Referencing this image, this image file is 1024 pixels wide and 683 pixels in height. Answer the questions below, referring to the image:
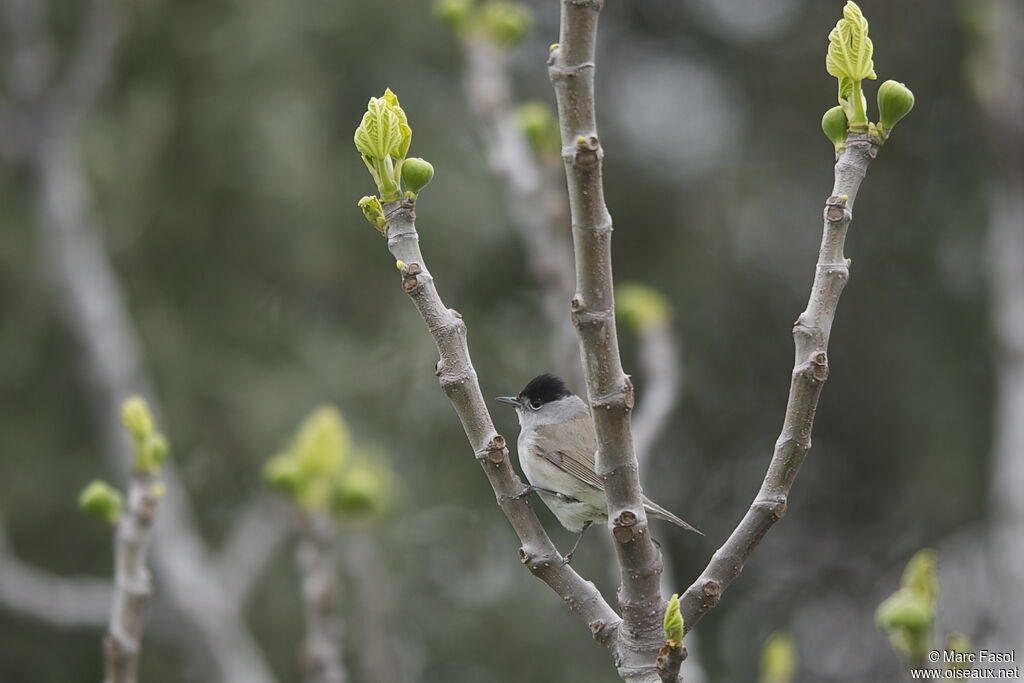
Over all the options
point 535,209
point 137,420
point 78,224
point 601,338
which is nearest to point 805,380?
point 601,338

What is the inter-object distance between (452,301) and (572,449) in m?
4.29

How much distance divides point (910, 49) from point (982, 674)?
814 centimetres

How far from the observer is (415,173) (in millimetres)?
1676

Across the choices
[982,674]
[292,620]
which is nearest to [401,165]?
[982,674]

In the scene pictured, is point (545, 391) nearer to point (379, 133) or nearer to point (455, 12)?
point (455, 12)

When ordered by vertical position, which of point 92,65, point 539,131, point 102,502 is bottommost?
point 102,502

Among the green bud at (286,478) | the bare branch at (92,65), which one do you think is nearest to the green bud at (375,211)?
the green bud at (286,478)

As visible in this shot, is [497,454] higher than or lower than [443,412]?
lower

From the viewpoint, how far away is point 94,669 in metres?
7.23

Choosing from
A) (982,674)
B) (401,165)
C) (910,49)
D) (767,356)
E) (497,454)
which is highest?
(910,49)

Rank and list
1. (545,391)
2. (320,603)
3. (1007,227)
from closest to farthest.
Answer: (320,603) < (545,391) < (1007,227)

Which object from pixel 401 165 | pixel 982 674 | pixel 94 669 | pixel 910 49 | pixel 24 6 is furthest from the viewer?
pixel 910 49

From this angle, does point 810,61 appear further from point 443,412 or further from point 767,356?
point 443,412

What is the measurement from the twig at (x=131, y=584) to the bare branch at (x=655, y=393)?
1326mm
